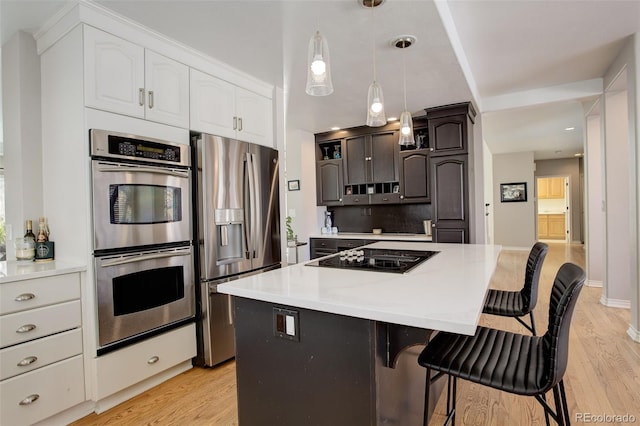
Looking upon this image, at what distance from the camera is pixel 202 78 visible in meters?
2.65

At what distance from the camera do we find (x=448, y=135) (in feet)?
13.2

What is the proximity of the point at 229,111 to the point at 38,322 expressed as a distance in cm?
193

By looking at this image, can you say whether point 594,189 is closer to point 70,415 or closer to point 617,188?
point 617,188

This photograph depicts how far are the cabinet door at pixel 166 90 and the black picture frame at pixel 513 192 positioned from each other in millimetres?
8495

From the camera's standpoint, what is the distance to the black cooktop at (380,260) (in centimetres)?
183

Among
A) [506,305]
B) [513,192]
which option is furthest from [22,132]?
[513,192]

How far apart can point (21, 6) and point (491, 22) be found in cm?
305

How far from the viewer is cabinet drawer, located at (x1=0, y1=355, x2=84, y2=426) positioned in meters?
1.70

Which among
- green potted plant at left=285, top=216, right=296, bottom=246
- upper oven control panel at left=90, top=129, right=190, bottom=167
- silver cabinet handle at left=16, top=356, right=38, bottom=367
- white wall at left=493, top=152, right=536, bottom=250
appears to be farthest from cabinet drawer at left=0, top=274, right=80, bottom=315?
white wall at left=493, top=152, right=536, bottom=250

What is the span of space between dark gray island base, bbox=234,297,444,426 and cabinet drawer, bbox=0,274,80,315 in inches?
43.7

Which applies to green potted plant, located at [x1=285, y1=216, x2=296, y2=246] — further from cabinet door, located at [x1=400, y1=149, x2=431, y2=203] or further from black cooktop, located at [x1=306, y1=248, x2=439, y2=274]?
black cooktop, located at [x1=306, y1=248, x2=439, y2=274]

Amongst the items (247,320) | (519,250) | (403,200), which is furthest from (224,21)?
(519,250)

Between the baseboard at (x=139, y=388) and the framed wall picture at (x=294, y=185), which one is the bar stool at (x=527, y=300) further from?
the framed wall picture at (x=294, y=185)

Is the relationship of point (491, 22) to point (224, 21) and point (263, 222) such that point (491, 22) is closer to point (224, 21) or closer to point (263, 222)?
point (224, 21)
